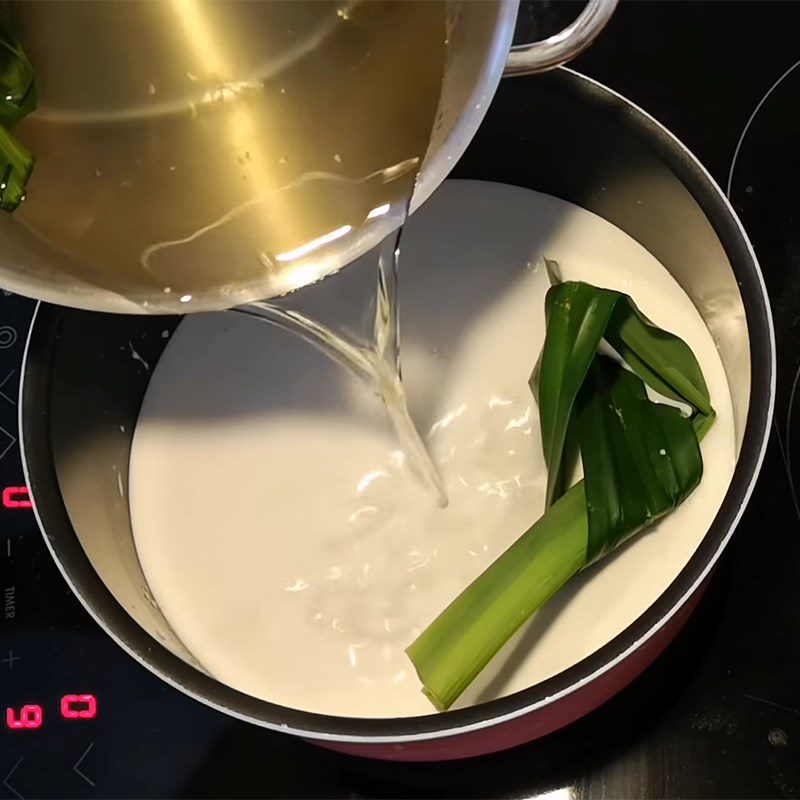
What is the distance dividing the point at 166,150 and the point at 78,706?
16.9 inches

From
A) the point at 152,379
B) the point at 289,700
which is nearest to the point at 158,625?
the point at 289,700

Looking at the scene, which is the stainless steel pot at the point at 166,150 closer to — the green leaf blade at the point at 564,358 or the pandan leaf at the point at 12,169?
the pandan leaf at the point at 12,169

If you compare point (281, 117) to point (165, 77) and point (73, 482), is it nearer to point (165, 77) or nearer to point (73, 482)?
point (165, 77)

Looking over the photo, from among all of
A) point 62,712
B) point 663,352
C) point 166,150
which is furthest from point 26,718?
point 663,352

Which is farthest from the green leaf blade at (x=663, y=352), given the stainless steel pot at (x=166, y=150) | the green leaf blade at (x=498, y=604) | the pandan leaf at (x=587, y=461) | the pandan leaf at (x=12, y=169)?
the pandan leaf at (x=12, y=169)

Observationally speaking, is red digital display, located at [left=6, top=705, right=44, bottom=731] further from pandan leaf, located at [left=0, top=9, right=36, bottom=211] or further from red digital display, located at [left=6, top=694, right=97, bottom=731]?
pandan leaf, located at [left=0, top=9, right=36, bottom=211]

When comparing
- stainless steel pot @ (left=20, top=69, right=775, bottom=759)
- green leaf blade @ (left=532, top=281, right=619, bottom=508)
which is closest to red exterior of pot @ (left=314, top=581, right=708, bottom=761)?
stainless steel pot @ (left=20, top=69, right=775, bottom=759)

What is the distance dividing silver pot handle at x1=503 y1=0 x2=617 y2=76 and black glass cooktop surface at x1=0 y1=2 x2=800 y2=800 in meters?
0.24

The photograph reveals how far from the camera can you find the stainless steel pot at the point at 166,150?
0.64m

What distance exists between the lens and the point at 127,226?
2.23 feet

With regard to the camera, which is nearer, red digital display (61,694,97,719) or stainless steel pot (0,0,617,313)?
stainless steel pot (0,0,617,313)

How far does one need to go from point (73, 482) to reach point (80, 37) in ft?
1.13

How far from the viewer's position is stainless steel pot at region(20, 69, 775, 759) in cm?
62

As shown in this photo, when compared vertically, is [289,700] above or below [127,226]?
below
